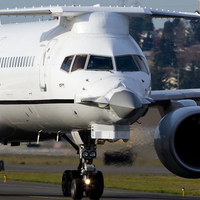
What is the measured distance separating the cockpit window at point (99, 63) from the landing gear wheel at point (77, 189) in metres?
3.91

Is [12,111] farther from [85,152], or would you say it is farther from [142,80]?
[142,80]

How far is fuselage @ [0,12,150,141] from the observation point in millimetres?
20594

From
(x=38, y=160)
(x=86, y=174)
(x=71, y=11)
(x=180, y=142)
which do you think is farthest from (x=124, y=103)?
(x=38, y=160)

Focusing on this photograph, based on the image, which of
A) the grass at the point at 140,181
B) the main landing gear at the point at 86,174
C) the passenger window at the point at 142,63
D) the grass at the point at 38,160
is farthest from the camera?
the grass at the point at 38,160

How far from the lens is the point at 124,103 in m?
19.9

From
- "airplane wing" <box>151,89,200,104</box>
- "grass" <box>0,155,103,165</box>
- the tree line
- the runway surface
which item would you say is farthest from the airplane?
the tree line

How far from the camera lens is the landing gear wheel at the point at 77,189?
78.2 ft

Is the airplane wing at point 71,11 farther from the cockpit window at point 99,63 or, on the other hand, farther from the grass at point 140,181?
the grass at point 140,181

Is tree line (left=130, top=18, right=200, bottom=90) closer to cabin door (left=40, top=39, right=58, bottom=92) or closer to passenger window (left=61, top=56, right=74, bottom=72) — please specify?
cabin door (left=40, top=39, right=58, bottom=92)

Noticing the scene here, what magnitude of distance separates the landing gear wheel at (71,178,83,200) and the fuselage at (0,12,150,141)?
1.52 metres

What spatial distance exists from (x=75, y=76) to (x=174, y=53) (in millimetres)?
61221

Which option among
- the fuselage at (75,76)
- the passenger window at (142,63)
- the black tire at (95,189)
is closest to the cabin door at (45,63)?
the fuselage at (75,76)

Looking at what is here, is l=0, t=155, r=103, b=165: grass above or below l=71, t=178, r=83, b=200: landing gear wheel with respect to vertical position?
above

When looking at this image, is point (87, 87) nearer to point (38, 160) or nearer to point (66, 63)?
point (66, 63)
